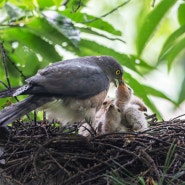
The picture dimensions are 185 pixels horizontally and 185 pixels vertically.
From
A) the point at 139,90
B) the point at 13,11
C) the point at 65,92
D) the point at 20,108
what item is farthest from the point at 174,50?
the point at 20,108

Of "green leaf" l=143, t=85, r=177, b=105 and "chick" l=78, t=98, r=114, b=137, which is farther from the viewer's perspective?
"green leaf" l=143, t=85, r=177, b=105

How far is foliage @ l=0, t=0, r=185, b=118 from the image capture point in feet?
17.3

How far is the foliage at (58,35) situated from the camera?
17.3 ft

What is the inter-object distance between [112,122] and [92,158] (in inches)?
21.8

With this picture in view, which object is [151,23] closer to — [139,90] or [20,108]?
[139,90]

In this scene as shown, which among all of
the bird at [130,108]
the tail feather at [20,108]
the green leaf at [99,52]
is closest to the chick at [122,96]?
the bird at [130,108]

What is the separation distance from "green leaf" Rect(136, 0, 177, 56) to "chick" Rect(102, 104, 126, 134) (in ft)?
1.62

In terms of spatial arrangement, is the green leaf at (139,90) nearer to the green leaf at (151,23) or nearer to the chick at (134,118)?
the chick at (134,118)

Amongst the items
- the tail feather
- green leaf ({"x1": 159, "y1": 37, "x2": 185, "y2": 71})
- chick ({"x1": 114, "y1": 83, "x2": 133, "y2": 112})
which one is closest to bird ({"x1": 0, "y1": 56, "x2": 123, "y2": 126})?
the tail feather

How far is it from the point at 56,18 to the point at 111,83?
98 cm

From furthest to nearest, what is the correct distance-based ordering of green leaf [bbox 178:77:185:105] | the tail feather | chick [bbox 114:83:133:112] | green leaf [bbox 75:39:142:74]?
chick [bbox 114:83:133:112] < green leaf [bbox 75:39:142:74] < green leaf [bbox 178:77:185:105] < the tail feather

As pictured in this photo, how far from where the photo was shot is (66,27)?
5.21 metres

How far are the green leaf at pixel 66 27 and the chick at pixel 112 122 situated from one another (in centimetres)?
54

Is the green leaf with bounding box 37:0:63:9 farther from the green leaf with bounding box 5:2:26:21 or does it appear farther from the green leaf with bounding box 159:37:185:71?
the green leaf with bounding box 159:37:185:71
